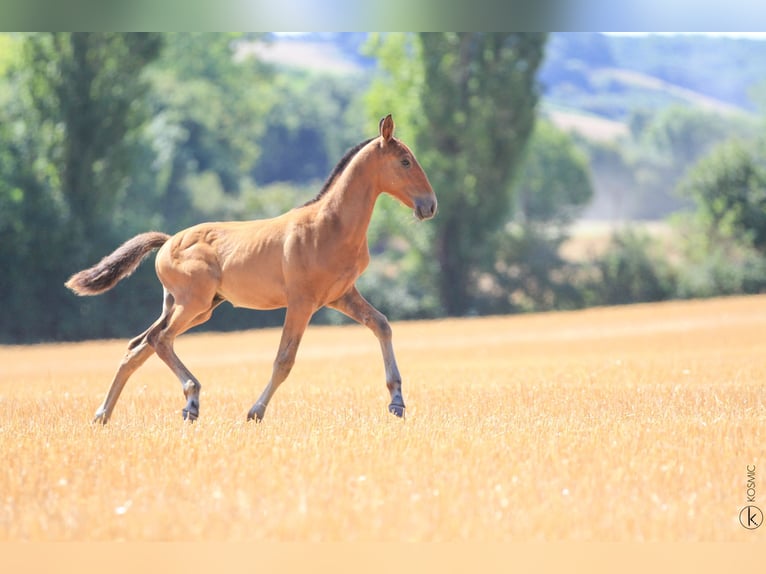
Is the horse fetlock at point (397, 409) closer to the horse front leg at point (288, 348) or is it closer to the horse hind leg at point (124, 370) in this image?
the horse front leg at point (288, 348)

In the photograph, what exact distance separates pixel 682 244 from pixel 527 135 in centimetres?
989

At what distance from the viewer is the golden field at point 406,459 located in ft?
20.3

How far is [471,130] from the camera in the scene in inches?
1366

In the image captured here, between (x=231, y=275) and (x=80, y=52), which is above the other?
(x=80, y=52)

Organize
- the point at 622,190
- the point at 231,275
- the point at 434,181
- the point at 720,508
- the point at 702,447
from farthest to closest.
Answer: the point at 622,190 < the point at 434,181 < the point at 231,275 < the point at 702,447 < the point at 720,508

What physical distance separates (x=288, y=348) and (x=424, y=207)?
1.66 metres

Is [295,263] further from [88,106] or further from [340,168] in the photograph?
[88,106]

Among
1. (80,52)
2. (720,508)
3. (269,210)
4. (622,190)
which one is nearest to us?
(720,508)

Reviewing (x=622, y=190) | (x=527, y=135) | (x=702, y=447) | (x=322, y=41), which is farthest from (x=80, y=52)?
(x=322, y=41)

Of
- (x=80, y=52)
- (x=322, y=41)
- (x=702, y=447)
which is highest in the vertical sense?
(x=322, y=41)

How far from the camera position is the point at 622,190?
285 ft

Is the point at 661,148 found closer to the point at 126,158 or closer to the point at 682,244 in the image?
the point at 682,244
